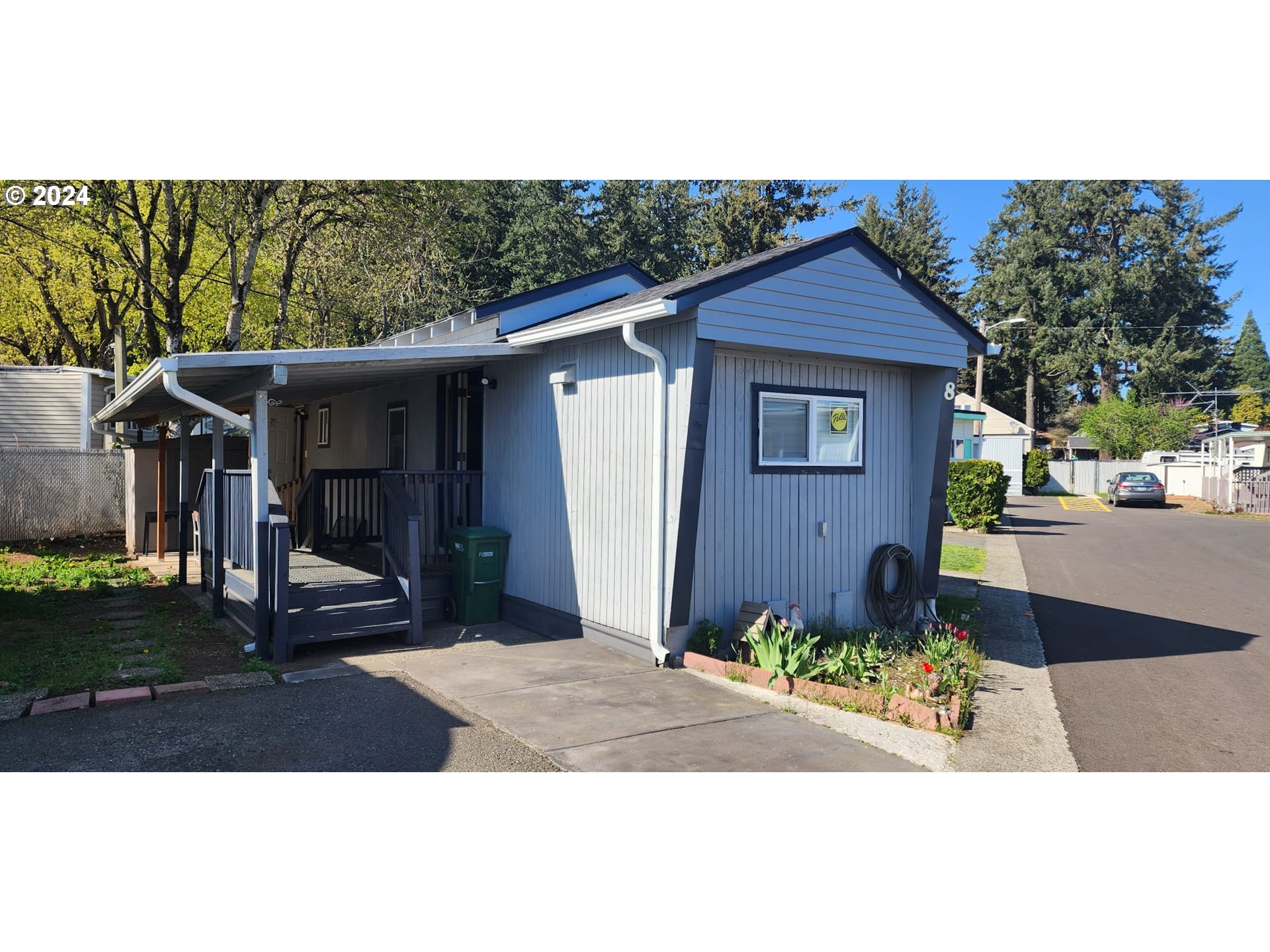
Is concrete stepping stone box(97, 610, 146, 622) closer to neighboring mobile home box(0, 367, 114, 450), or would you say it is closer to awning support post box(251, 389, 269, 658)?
awning support post box(251, 389, 269, 658)

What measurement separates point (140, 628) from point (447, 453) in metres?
3.77

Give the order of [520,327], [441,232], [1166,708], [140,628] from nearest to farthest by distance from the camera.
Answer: [1166,708] < [140,628] < [520,327] < [441,232]

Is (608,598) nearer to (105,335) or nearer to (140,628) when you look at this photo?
(140,628)

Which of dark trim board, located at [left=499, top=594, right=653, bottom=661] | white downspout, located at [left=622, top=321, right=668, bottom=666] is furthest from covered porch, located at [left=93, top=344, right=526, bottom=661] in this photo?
white downspout, located at [left=622, top=321, right=668, bottom=666]

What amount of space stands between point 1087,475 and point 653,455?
35055 millimetres

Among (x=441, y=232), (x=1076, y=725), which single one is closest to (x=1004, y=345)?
(x=441, y=232)

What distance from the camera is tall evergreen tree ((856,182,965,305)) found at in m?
45.8

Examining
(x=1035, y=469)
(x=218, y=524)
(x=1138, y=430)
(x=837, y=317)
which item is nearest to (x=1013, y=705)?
(x=837, y=317)

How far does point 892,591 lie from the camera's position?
8.69m

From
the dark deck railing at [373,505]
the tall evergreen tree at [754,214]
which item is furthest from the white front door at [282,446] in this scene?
the tall evergreen tree at [754,214]

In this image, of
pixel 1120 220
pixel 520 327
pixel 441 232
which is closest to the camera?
pixel 520 327

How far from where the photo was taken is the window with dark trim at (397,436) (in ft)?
38.9

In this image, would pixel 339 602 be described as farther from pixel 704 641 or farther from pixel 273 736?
pixel 704 641

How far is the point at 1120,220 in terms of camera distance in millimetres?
45000
